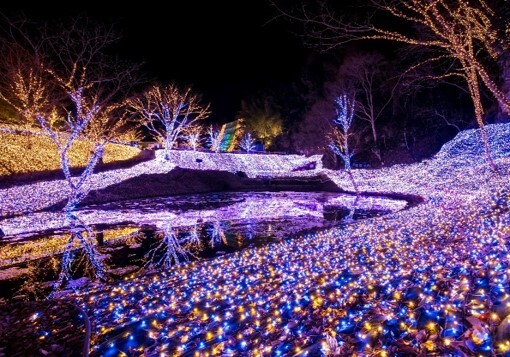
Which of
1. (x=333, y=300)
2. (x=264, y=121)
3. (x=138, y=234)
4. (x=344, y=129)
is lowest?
(x=333, y=300)

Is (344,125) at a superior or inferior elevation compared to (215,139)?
inferior

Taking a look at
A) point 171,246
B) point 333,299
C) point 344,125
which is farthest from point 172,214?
point 333,299

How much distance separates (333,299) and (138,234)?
7335 millimetres

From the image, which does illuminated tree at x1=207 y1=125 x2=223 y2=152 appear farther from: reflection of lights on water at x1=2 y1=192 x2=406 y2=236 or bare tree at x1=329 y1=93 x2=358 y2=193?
reflection of lights on water at x1=2 y1=192 x2=406 y2=236

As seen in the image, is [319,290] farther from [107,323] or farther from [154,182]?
[154,182]

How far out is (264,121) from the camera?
51438 mm

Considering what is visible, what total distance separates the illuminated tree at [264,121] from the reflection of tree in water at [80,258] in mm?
41260

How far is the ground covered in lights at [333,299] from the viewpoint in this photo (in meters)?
2.94

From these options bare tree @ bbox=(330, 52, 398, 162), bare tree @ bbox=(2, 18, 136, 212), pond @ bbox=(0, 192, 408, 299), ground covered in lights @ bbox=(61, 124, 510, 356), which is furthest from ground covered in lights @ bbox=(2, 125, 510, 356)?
bare tree @ bbox=(330, 52, 398, 162)

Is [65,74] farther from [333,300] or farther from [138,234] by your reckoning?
[333,300]

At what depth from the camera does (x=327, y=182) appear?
24422mm

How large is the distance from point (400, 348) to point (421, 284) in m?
1.47

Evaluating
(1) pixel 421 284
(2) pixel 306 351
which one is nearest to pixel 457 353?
(2) pixel 306 351

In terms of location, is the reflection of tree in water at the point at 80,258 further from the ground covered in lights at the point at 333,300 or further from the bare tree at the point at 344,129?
the bare tree at the point at 344,129
